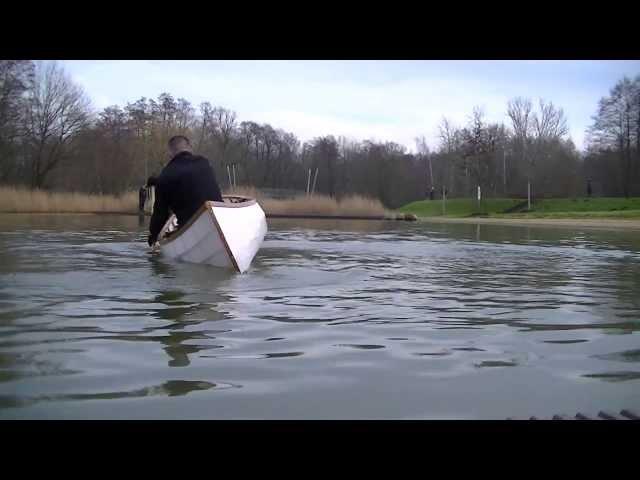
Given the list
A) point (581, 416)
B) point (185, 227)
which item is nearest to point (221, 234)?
point (185, 227)

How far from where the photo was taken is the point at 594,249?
483 inches

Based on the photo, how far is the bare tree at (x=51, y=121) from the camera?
3506 cm

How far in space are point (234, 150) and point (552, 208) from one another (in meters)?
33.3

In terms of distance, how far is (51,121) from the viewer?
1494 inches

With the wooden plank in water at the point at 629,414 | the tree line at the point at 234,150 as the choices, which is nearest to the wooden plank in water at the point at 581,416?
the wooden plank in water at the point at 629,414

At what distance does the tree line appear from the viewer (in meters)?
33.5

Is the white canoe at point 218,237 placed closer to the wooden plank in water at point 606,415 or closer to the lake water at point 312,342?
the lake water at point 312,342

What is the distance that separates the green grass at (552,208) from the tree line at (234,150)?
6.23 ft

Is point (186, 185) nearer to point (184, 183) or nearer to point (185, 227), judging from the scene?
point (184, 183)

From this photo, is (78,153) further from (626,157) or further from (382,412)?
(382,412)

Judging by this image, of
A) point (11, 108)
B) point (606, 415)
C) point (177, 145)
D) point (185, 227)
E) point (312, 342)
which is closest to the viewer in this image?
point (606, 415)

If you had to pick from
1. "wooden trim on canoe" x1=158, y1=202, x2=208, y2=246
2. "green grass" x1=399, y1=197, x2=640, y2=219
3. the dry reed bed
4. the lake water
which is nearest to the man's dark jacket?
"wooden trim on canoe" x1=158, y1=202, x2=208, y2=246

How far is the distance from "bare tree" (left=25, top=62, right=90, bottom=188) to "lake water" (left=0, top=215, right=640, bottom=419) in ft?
102
